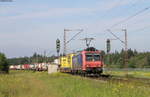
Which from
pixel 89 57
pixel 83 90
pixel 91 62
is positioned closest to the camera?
pixel 83 90

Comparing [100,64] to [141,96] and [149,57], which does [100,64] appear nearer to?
[141,96]

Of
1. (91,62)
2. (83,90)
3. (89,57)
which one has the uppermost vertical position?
(89,57)

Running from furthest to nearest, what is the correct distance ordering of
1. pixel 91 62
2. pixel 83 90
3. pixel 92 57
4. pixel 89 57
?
pixel 92 57 → pixel 89 57 → pixel 91 62 → pixel 83 90

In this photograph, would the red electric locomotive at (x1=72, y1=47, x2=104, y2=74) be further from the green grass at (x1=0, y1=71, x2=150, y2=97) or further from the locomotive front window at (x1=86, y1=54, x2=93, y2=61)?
the green grass at (x1=0, y1=71, x2=150, y2=97)

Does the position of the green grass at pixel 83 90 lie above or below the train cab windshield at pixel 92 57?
below

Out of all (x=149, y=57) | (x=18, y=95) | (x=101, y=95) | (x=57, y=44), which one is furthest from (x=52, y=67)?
(x=149, y=57)

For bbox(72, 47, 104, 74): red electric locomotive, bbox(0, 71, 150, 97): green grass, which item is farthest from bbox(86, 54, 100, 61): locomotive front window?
bbox(0, 71, 150, 97): green grass

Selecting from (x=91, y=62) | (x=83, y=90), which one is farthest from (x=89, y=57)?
(x=83, y=90)

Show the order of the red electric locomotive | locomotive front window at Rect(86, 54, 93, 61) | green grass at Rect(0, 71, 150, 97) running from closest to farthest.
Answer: green grass at Rect(0, 71, 150, 97) → the red electric locomotive → locomotive front window at Rect(86, 54, 93, 61)

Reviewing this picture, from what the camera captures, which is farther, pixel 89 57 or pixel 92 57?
pixel 92 57

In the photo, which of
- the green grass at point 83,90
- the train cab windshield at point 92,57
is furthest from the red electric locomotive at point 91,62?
the green grass at point 83,90

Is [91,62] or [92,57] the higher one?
[92,57]

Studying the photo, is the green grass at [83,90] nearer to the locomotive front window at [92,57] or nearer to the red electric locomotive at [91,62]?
the red electric locomotive at [91,62]

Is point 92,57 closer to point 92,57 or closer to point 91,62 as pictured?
point 92,57
